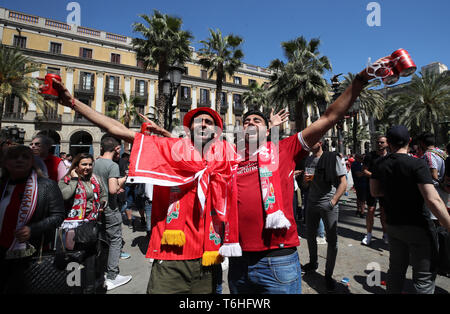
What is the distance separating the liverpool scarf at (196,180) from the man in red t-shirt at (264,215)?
0.42 feet

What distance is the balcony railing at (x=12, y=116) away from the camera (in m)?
22.4

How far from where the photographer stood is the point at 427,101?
1988cm

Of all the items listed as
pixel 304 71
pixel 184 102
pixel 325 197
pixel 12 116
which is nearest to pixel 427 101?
pixel 304 71

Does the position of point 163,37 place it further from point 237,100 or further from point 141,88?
point 237,100

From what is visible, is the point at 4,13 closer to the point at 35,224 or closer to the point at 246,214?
the point at 35,224

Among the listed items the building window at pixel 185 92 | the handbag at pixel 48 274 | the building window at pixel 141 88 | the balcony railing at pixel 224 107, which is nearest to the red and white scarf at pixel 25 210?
the handbag at pixel 48 274

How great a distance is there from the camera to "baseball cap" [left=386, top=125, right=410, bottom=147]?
97.6 inches

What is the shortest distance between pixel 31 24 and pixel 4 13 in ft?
6.79

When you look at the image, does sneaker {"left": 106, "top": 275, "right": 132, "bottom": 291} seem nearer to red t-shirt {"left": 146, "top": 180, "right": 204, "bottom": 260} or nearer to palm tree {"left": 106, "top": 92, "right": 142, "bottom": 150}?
red t-shirt {"left": 146, "top": 180, "right": 204, "bottom": 260}

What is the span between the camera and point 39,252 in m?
2.20

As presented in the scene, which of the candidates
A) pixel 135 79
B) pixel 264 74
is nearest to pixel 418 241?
pixel 135 79

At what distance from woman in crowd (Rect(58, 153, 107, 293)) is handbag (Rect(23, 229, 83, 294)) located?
421mm

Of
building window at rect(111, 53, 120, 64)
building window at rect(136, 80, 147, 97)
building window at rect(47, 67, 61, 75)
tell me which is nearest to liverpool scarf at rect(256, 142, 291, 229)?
building window at rect(47, 67, 61, 75)

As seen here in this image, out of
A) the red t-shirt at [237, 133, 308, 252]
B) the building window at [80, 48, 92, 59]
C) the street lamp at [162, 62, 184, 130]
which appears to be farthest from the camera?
the building window at [80, 48, 92, 59]
